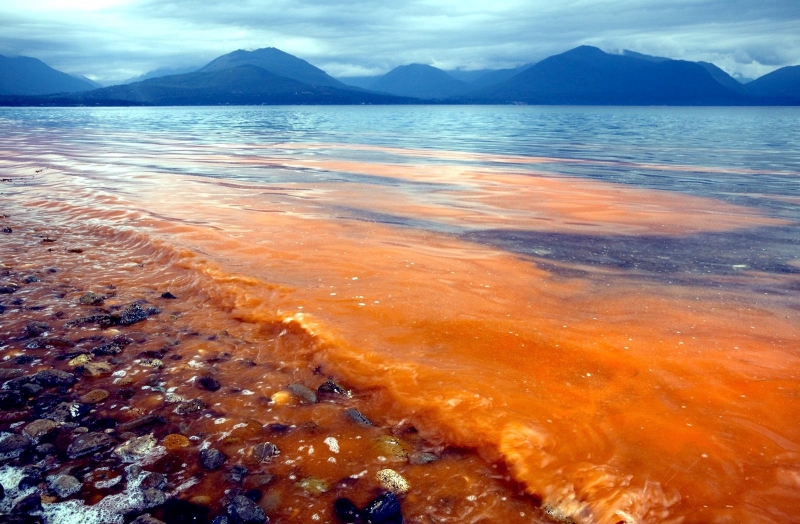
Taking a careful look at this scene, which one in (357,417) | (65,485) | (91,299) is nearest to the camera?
(65,485)

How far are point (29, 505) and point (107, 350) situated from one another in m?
2.75

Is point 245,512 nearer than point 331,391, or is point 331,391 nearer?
point 245,512

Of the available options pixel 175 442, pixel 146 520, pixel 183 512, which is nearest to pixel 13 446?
pixel 175 442

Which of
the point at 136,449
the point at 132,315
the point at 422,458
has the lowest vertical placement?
the point at 422,458

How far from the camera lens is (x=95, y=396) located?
5410 millimetres

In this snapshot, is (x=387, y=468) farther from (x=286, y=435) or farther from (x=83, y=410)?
(x=83, y=410)

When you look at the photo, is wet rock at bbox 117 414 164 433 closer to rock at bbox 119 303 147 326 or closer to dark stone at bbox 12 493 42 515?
dark stone at bbox 12 493 42 515

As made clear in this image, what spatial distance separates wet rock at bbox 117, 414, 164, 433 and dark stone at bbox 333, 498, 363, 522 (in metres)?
2.17

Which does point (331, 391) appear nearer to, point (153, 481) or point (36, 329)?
point (153, 481)

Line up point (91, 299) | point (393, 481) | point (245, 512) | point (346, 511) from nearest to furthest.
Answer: point (245, 512)
point (346, 511)
point (393, 481)
point (91, 299)

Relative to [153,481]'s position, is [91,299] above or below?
above

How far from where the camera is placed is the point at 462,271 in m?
9.22

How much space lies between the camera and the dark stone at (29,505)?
3.85m

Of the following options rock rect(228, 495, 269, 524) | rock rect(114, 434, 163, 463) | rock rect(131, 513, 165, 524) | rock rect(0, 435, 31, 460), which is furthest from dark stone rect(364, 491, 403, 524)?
rock rect(0, 435, 31, 460)
